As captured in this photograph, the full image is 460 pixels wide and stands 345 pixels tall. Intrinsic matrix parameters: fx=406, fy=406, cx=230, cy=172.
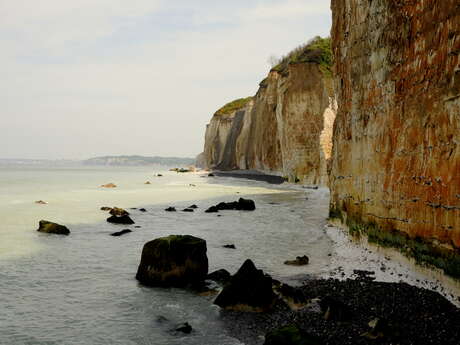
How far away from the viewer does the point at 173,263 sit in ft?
34.9

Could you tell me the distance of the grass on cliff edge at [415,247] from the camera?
8.81m

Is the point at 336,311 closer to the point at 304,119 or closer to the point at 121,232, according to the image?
the point at 121,232

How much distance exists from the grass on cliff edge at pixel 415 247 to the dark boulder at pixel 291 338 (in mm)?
4044

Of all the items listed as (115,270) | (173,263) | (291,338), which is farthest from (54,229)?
(291,338)

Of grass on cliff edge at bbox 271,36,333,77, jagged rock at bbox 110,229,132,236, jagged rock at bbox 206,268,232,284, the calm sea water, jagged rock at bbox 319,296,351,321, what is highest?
grass on cliff edge at bbox 271,36,333,77

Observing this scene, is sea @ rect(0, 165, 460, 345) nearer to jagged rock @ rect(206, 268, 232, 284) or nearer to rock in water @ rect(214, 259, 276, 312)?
rock in water @ rect(214, 259, 276, 312)

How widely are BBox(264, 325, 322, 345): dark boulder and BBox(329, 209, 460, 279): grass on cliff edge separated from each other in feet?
13.3

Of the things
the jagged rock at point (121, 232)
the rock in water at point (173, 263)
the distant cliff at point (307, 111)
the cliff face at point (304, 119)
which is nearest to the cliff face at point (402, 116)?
the rock in water at point (173, 263)

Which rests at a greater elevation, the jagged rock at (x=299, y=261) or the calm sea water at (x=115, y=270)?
the jagged rock at (x=299, y=261)

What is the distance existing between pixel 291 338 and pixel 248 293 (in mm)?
2418

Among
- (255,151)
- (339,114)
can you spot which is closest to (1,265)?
(339,114)

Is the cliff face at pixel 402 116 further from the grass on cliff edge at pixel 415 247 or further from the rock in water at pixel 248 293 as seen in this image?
the rock in water at pixel 248 293

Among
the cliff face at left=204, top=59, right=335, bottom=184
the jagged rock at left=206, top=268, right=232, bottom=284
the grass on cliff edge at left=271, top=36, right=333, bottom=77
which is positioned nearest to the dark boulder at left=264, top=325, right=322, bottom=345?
the jagged rock at left=206, top=268, right=232, bottom=284

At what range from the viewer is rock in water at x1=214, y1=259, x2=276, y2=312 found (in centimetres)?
871
